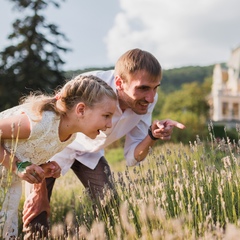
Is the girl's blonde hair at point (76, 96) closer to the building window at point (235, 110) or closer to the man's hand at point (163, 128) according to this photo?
the man's hand at point (163, 128)

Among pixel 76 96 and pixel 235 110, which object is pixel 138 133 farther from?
pixel 235 110

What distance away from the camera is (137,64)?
3.97m

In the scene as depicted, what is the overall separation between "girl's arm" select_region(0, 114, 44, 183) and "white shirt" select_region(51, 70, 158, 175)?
1.10 metres

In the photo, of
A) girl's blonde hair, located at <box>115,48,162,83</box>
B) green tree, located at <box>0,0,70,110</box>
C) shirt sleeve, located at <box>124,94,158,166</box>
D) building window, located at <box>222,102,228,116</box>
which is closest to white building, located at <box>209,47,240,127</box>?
building window, located at <box>222,102,228,116</box>

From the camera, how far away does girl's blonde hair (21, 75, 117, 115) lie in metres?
3.45

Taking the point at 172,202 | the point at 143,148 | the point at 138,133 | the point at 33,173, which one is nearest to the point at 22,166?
the point at 33,173

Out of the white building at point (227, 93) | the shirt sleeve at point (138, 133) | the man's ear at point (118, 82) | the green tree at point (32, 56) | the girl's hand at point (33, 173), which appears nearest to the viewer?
the girl's hand at point (33, 173)

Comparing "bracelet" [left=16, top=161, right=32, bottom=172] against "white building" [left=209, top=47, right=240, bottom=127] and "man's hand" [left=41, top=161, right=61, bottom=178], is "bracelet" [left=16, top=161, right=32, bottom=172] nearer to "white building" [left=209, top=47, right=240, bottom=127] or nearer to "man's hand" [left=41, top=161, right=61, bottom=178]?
"man's hand" [left=41, top=161, right=61, bottom=178]

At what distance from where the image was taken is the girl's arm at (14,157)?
10.00 ft

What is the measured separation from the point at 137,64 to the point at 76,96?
72 cm

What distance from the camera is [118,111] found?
13.7ft

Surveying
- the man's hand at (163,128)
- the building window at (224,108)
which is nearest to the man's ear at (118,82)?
the man's hand at (163,128)

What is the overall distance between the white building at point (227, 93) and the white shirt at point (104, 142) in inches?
2366

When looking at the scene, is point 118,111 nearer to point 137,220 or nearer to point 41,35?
point 137,220
